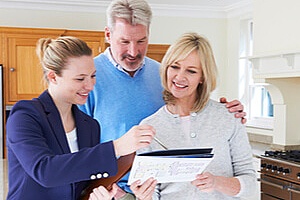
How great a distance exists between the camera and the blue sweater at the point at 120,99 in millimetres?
2078

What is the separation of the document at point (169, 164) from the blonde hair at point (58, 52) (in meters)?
0.43

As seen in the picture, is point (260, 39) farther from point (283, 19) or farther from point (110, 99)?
point (110, 99)

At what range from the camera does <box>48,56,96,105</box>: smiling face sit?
155cm

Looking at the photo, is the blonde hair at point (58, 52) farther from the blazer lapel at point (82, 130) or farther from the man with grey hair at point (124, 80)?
the man with grey hair at point (124, 80)

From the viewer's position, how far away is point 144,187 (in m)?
1.61

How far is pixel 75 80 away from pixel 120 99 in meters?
0.57

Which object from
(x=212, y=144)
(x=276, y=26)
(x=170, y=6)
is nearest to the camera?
(x=212, y=144)

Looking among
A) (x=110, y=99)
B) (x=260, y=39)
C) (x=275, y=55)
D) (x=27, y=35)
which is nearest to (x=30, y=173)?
(x=110, y=99)

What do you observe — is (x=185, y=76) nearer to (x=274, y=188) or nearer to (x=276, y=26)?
(x=274, y=188)

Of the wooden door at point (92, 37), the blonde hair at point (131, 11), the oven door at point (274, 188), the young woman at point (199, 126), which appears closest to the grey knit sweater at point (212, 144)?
the young woman at point (199, 126)

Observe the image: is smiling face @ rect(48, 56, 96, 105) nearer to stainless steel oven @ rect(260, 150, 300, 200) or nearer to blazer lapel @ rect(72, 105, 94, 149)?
blazer lapel @ rect(72, 105, 94, 149)

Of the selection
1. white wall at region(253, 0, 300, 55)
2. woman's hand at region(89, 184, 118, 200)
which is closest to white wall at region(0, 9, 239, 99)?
white wall at region(253, 0, 300, 55)

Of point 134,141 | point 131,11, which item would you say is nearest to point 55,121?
point 134,141

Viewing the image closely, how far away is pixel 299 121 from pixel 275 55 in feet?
2.41
